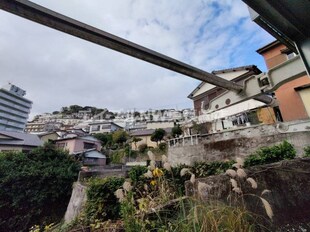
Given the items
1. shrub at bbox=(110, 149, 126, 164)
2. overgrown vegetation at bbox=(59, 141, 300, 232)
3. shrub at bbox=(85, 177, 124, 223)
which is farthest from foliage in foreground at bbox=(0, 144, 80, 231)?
shrub at bbox=(110, 149, 126, 164)

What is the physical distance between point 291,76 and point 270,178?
5.63 ft

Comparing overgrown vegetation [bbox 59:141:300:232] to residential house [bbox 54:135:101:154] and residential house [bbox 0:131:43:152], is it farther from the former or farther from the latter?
residential house [bbox 54:135:101:154]

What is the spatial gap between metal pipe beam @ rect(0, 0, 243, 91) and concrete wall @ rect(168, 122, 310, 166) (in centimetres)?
829

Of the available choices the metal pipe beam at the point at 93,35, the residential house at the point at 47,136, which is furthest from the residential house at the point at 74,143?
the metal pipe beam at the point at 93,35

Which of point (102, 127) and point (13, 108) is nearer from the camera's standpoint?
point (13, 108)

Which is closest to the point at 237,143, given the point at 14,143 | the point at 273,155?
the point at 273,155

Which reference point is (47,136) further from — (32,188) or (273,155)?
(273,155)

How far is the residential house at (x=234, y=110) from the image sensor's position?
11.4 m

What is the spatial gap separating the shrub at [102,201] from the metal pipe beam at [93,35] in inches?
183

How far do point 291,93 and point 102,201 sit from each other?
11.4 metres

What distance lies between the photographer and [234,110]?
36.6 ft

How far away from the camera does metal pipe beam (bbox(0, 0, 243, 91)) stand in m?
1.07

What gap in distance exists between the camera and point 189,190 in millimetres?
2285

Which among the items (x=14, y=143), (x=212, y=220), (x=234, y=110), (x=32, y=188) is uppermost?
(x=234, y=110)
